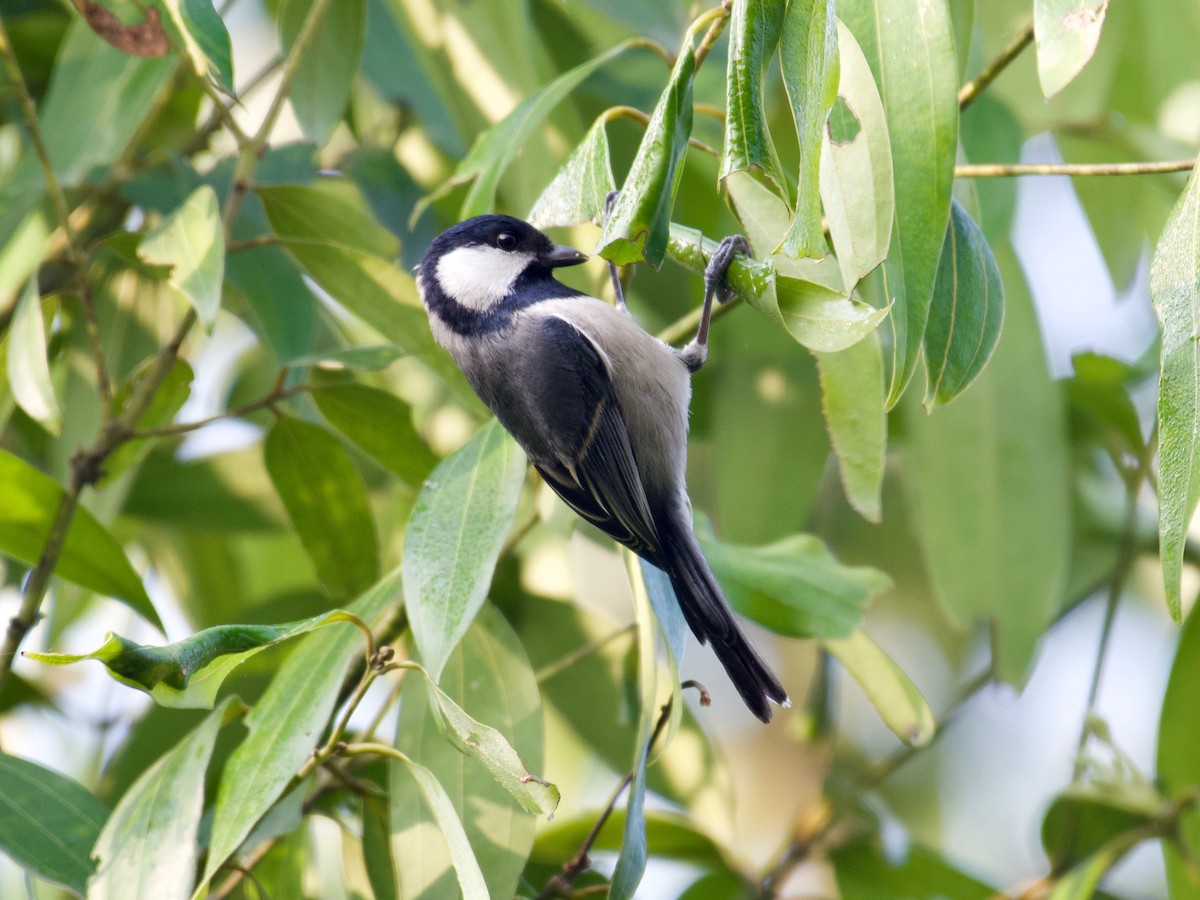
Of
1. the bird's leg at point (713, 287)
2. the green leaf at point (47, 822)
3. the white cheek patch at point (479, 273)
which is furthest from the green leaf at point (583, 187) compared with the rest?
the green leaf at point (47, 822)

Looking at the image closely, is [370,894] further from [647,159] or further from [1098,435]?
[1098,435]

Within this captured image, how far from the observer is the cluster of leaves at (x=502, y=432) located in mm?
1180

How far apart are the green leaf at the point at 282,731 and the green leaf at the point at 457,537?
5.3 inches

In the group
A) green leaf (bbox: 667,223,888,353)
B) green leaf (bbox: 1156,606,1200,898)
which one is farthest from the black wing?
green leaf (bbox: 1156,606,1200,898)

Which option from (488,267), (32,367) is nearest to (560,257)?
(488,267)

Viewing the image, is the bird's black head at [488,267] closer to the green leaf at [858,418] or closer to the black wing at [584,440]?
the black wing at [584,440]

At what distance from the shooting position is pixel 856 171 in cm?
113

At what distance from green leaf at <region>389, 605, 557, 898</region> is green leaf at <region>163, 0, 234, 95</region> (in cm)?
74

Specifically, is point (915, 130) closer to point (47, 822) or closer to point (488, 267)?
point (488, 267)

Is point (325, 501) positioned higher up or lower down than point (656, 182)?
lower down

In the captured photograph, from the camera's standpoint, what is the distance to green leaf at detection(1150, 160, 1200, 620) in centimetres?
106

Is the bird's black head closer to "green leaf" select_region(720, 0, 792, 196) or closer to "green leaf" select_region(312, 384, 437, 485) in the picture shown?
"green leaf" select_region(312, 384, 437, 485)

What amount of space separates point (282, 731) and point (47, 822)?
0.39 metres

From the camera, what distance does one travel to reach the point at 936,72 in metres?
1.18
